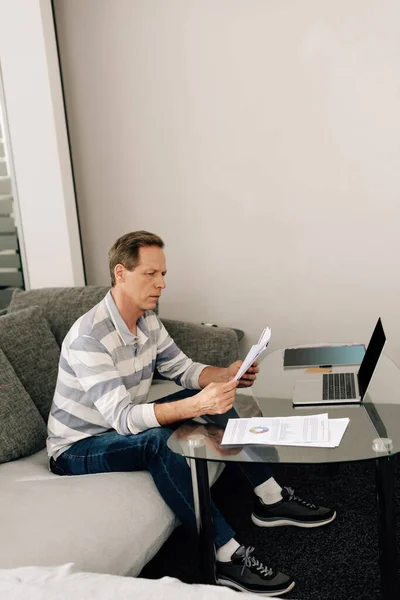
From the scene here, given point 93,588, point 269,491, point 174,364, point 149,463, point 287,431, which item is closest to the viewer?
point 93,588

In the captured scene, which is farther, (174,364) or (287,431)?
(174,364)

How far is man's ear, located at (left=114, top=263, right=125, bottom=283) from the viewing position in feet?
8.00

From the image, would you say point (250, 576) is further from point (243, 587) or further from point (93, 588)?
point (93, 588)

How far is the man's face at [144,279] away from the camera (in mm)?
2426

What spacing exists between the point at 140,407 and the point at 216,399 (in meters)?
0.28

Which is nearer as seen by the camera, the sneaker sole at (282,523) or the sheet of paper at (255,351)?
the sheet of paper at (255,351)

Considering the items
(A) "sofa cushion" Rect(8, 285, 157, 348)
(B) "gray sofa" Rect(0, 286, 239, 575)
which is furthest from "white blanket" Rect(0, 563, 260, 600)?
(A) "sofa cushion" Rect(8, 285, 157, 348)

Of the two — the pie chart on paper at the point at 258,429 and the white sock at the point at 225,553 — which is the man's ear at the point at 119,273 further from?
the white sock at the point at 225,553

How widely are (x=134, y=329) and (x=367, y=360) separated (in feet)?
2.57

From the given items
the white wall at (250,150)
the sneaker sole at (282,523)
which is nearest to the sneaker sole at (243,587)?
the sneaker sole at (282,523)

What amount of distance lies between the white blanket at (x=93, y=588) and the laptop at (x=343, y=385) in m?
1.01

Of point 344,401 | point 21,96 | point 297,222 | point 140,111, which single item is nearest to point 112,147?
point 140,111

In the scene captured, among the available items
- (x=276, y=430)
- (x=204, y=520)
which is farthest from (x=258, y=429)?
(x=204, y=520)

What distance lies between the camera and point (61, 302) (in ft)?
10.2
